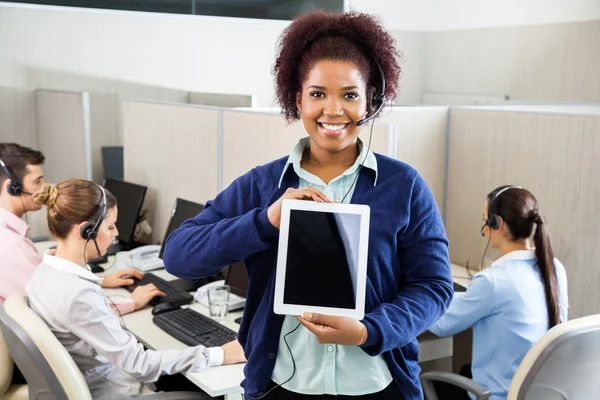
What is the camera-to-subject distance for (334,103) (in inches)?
39.5

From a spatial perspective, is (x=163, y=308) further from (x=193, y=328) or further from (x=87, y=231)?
(x=87, y=231)

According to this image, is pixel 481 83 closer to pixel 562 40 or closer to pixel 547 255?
pixel 562 40

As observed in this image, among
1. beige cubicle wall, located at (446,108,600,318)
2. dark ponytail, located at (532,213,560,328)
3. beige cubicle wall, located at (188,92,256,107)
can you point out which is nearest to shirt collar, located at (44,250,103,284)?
dark ponytail, located at (532,213,560,328)

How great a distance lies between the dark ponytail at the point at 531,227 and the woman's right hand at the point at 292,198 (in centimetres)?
116

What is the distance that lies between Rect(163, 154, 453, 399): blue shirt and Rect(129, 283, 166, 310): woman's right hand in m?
1.29

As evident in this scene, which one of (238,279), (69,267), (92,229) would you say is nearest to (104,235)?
(92,229)

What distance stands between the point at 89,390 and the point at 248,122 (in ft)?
3.69

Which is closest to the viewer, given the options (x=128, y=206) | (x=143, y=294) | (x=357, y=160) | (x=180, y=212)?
(x=357, y=160)

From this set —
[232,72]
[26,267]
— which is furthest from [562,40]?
[26,267]

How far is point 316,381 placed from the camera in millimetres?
1021

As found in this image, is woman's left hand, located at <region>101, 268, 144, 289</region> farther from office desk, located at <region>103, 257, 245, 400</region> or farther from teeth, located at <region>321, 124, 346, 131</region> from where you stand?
teeth, located at <region>321, 124, 346, 131</region>

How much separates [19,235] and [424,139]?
1521mm

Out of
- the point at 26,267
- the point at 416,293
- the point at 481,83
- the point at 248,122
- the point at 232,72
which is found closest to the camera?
the point at 416,293

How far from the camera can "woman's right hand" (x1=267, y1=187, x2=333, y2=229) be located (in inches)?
37.9
